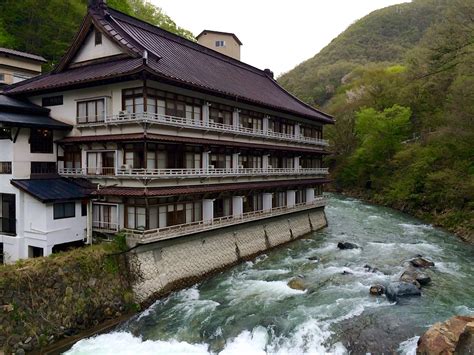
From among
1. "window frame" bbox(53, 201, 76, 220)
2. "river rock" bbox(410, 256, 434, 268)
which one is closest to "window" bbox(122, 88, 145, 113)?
"window frame" bbox(53, 201, 76, 220)

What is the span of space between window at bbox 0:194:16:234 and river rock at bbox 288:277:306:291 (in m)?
18.0

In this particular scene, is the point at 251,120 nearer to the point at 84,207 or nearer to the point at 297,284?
the point at 297,284

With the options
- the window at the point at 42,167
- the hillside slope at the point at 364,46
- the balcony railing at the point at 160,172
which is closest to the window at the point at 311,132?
the balcony railing at the point at 160,172

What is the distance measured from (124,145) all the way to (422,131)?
56430mm

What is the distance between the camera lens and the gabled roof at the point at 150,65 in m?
24.0

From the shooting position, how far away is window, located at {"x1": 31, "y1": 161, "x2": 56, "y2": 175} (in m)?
24.9

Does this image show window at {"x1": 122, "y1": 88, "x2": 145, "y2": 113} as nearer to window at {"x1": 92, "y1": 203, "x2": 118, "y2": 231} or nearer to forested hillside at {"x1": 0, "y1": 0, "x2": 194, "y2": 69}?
window at {"x1": 92, "y1": 203, "x2": 118, "y2": 231}

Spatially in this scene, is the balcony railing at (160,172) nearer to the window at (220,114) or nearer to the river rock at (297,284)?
the window at (220,114)

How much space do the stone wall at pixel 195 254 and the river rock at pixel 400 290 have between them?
1178cm

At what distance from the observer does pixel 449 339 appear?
1504 cm

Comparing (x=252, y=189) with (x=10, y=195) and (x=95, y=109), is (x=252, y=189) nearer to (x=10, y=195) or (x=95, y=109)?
(x=95, y=109)

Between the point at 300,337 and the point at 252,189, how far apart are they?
16.9m

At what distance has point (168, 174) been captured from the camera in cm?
2366

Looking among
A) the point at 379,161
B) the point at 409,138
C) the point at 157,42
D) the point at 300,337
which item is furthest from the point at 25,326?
the point at 409,138
